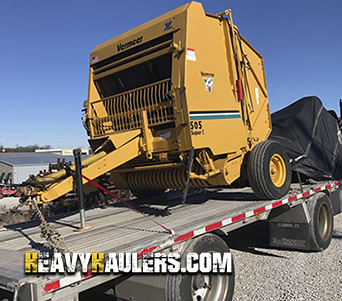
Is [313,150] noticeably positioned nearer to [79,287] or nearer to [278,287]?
[278,287]

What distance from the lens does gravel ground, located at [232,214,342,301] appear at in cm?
459

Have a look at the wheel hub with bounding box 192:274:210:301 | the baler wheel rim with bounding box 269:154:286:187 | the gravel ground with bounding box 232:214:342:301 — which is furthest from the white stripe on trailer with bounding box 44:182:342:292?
the gravel ground with bounding box 232:214:342:301

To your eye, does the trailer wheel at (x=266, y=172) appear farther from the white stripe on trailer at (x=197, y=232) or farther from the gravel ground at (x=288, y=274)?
the gravel ground at (x=288, y=274)

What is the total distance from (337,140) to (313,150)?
149 centimetres

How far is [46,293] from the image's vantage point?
7.96 feet

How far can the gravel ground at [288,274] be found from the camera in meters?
4.59

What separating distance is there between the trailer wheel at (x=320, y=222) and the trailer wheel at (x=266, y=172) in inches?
32.8

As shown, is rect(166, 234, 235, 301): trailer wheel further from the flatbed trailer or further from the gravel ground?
the gravel ground

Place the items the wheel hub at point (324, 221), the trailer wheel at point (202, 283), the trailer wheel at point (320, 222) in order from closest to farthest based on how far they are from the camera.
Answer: the trailer wheel at point (202, 283) < the trailer wheel at point (320, 222) < the wheel hub at point (324, 221)

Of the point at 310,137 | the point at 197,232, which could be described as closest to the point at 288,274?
the point at 197,232

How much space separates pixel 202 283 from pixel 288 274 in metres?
2.05

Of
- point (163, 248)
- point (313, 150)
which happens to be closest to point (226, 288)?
point (163, 248)

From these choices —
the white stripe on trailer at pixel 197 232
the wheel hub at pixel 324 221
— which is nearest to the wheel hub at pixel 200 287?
the white stripe on trailer at pixel 197 232

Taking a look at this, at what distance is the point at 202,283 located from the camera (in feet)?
12.5
